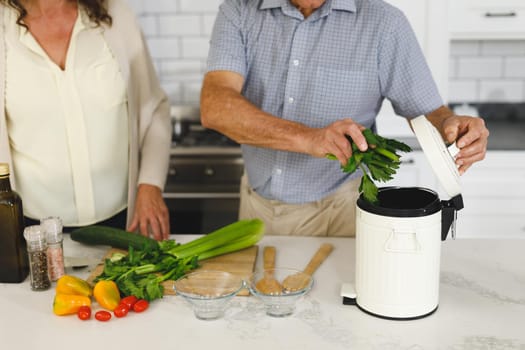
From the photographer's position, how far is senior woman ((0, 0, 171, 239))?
6.26ft

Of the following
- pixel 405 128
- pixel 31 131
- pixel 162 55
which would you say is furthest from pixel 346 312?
pixel 162 55

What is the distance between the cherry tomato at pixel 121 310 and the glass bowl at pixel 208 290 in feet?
0.36

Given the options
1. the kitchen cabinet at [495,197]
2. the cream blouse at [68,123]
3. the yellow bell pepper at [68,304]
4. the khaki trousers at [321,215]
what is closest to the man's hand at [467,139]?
the khaki trousers at [321,215]

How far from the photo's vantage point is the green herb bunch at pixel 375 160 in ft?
4.34

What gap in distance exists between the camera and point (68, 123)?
194cm

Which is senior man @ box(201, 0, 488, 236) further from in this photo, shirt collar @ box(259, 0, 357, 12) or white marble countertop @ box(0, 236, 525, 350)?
white marble countertop @ box(0, 236, 525, 350)

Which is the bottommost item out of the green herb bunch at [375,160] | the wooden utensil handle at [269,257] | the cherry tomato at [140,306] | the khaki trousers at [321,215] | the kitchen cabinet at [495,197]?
the kitchen cabinet at [495,197]

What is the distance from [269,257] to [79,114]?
2.46 feet

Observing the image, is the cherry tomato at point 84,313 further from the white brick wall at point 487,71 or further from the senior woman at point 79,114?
the white brick wall at point 487,71

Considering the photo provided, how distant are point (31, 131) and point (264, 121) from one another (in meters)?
0.74

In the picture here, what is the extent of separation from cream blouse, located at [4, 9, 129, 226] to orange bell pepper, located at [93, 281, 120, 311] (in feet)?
2.18

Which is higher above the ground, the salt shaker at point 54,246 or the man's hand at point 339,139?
the man's hand at point 339,139

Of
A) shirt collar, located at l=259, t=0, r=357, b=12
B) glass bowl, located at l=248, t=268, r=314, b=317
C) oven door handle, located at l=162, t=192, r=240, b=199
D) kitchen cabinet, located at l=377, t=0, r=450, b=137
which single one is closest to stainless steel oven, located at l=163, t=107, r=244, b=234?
oven door handle, located at l=162, t=192, r=240, b=199

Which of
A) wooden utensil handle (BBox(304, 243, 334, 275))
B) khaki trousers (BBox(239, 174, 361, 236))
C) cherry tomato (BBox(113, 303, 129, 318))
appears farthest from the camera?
khaki trousers (BBox(239, 174, 361, 236))
